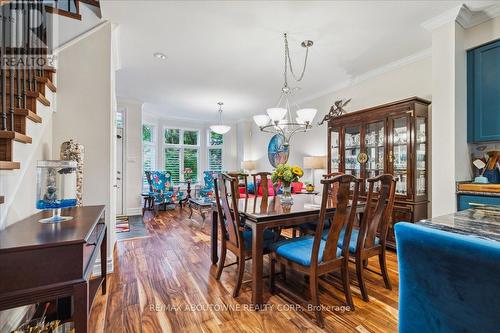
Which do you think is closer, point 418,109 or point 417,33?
point 417,33

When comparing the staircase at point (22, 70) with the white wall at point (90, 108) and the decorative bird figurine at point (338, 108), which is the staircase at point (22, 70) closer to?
the white wall at point (90, 108)

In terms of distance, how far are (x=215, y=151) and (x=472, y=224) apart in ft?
23.9

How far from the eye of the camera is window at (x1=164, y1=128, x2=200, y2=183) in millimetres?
7297

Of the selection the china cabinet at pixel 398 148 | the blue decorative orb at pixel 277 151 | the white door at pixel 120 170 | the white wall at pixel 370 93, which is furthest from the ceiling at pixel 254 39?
the blue decorative orb at pixel 277 151

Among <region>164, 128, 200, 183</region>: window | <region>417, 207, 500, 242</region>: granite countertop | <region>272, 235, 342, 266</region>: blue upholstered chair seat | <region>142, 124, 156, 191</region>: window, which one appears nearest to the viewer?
<region>417, 207, 500, 242</region>: granite countertop

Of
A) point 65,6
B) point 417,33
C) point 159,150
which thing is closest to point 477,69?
point 417,33

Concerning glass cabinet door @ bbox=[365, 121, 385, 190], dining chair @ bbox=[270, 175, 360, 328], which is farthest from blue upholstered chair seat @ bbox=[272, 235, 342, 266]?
glass cabinet door @ bbox=[365, 121, 385, 190]

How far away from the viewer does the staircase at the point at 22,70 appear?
139 centimetres

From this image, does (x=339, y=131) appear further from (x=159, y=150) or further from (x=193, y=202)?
(x=159, y=150)

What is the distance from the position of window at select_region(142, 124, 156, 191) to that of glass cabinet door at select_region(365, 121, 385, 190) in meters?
5.71

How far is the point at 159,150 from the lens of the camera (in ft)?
23.2

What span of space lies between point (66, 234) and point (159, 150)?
20.3ft

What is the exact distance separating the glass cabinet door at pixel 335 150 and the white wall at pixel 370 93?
63 cm

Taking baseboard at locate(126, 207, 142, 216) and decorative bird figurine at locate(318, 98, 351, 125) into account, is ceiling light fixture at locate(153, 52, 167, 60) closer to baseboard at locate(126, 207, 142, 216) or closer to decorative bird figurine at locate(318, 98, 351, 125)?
decorative bird figurine at locate(318, 98, 351, 125)
